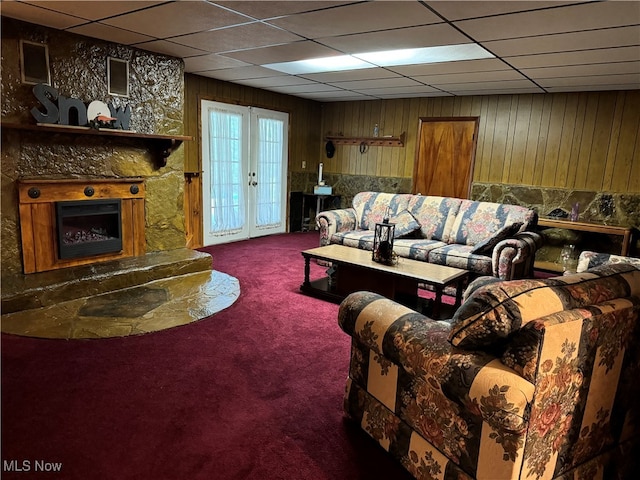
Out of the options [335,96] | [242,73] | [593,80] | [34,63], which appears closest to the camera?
[34,63]

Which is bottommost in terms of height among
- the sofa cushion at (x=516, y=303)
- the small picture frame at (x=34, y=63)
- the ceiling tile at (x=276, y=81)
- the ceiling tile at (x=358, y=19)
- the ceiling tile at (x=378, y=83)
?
the sofa cushion at (x=516, y=303)

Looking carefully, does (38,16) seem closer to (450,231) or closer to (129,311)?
(129,311)

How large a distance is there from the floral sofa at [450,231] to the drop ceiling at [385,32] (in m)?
1.47

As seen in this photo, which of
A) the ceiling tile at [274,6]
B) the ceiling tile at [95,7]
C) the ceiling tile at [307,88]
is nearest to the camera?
the ceiling tile at [274,6]

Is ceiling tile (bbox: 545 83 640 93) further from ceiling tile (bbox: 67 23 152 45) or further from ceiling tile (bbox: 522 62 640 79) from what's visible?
ceiling tile (bbox: 67 23 152 45)

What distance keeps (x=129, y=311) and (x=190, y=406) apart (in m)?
1.47

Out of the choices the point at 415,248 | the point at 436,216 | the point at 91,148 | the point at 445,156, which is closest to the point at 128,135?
the point at 91,148

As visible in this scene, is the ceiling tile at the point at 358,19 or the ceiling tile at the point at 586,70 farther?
the ceiling tile at the point at 586,70

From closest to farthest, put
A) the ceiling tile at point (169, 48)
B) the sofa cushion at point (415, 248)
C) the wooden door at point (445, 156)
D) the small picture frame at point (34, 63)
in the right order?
the small picture frame at point (34, 63)
the ceiling tile at point (169, 48)
the sofa cushion at point (415, 248)
the wooden door at point (445, 156)

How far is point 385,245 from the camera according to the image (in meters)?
3.74

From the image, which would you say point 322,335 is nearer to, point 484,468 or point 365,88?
point 484,468

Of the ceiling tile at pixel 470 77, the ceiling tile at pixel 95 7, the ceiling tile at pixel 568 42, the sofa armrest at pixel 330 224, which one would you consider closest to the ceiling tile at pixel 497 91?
the ceiling tile at pixel 470 77

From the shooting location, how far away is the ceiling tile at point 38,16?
3.03 m

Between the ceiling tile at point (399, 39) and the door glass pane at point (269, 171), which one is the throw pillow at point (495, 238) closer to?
the ceiling tile at point (399, 39)
